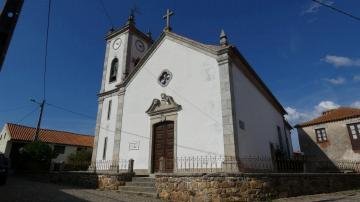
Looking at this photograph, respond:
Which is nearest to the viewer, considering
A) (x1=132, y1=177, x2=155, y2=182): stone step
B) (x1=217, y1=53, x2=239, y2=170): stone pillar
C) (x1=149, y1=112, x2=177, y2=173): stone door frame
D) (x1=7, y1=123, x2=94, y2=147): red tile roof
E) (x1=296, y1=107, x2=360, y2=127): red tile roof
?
(x1=217, y1=53, x2=239, y2=170): stone pillar

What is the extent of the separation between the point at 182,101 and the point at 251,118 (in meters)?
3.62

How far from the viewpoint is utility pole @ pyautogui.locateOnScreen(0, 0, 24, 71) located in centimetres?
384

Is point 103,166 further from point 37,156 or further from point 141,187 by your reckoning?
point 37,156

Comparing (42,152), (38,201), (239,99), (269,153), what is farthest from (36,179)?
(269,153)

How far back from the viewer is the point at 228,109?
9961 millimetres

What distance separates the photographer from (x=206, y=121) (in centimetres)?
1052

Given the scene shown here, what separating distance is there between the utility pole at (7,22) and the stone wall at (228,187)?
6.14 meters

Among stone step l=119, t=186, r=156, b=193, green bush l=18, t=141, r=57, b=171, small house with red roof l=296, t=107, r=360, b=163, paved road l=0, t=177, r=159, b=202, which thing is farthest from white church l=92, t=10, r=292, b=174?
small house with red roof l=296, t=107, r=360, b=163

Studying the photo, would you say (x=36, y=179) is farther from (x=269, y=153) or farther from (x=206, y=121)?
(x=269, y=153)

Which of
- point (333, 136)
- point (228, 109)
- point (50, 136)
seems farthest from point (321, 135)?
point (50, 136)

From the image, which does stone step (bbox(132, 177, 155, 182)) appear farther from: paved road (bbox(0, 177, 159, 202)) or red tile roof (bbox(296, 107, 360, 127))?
red tile roof (bbox(296, 107, 360, 127))

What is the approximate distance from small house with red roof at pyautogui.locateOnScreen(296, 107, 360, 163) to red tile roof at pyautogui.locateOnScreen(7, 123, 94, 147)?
939 inches

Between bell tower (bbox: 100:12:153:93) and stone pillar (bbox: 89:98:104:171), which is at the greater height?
bell tower (bbox: 100:12:153:93)

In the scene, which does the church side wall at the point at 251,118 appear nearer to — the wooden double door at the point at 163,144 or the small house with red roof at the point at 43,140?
the wooden double door at the point at 163,144
